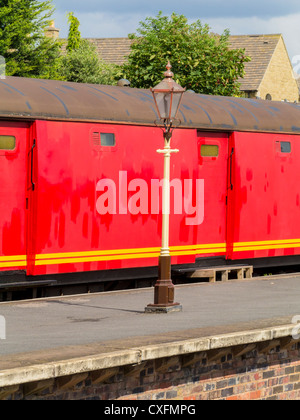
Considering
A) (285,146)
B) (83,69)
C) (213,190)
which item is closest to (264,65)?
(83,69)

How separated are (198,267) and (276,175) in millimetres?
2849

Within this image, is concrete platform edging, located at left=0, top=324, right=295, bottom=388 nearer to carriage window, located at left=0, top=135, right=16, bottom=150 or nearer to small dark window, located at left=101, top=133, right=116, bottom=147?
carriage window, located at left=0, top=135, right=16, bottom=150

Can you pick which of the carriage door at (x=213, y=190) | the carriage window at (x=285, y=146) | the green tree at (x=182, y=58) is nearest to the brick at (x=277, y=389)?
the carriage door at (x=213, y=190)

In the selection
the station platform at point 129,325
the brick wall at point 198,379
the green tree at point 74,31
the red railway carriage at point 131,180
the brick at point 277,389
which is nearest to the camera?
the brick wall at point 198,379

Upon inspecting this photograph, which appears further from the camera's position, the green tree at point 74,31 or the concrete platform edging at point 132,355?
the green tree at point 74,31

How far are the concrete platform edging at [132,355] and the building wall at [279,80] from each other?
42528 millimetres

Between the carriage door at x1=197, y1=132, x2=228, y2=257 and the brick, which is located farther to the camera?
the carriage door at x1=197, y1=132, x2=228, y2=257

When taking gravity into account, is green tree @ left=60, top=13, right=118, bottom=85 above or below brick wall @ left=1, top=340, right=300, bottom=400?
above

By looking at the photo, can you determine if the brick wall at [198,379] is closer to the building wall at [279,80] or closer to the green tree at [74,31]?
the building wall at [279,80]

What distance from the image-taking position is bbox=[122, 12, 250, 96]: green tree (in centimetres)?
3588

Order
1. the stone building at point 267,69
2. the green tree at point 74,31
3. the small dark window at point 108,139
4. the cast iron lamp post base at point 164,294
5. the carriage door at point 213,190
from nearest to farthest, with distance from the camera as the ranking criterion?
the cast iron lamp post base at point 164,294 < the small dark window at point 108,139 < the carriage door at point 213,190 < the stone building at point 267,69 < the green tree at point 74,31

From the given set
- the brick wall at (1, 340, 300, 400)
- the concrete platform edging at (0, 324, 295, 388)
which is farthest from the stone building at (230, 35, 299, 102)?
the concrete platform edging at (0, 324, 295, 388)

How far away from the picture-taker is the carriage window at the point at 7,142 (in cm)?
1422

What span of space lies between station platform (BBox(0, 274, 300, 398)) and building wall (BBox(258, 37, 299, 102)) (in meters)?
37.6
